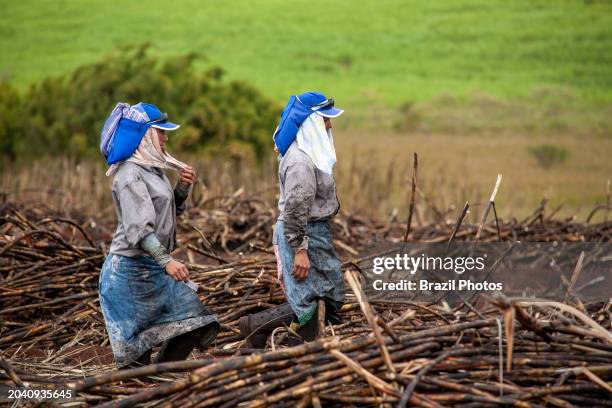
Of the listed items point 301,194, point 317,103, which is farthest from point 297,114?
point 301,194

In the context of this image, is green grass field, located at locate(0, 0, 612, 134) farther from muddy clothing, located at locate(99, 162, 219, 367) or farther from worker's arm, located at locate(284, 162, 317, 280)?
muddy clothing, located at locate(99, 162, 219, 367)

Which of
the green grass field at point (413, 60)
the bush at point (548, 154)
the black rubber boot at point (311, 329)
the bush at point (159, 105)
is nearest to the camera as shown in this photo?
the black rubber boot at point (311, 329)

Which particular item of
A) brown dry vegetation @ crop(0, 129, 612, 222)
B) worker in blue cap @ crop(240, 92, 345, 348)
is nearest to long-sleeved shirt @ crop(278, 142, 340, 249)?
worker in blue cap @ crop(240, 92, 345, 348)

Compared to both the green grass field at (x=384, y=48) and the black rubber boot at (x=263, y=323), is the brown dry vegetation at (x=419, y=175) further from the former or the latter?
the black rubber boot at (x=263, y=323)

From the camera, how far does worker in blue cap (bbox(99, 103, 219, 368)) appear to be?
4746mm

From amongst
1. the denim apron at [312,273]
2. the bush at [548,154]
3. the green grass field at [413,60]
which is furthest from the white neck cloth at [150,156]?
the bush at [548,154]

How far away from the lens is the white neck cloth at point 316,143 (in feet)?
16.3

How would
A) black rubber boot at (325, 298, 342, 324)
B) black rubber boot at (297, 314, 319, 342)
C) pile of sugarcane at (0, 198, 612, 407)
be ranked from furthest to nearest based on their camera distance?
black rubber boot at (325, 298, 342, 324), black rubber boot at (297, 314, 319, 342), pile of sugarcane at (0, 198, 612, 407)

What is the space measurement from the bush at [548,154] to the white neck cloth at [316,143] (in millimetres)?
17941

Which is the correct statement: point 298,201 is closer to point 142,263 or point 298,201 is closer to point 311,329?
point 311,329

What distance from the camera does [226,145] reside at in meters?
17.5

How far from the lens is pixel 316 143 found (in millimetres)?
4984

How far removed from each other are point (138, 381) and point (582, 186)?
17.2 meters

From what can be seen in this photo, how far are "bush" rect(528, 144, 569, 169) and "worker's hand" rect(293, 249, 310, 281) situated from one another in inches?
711
